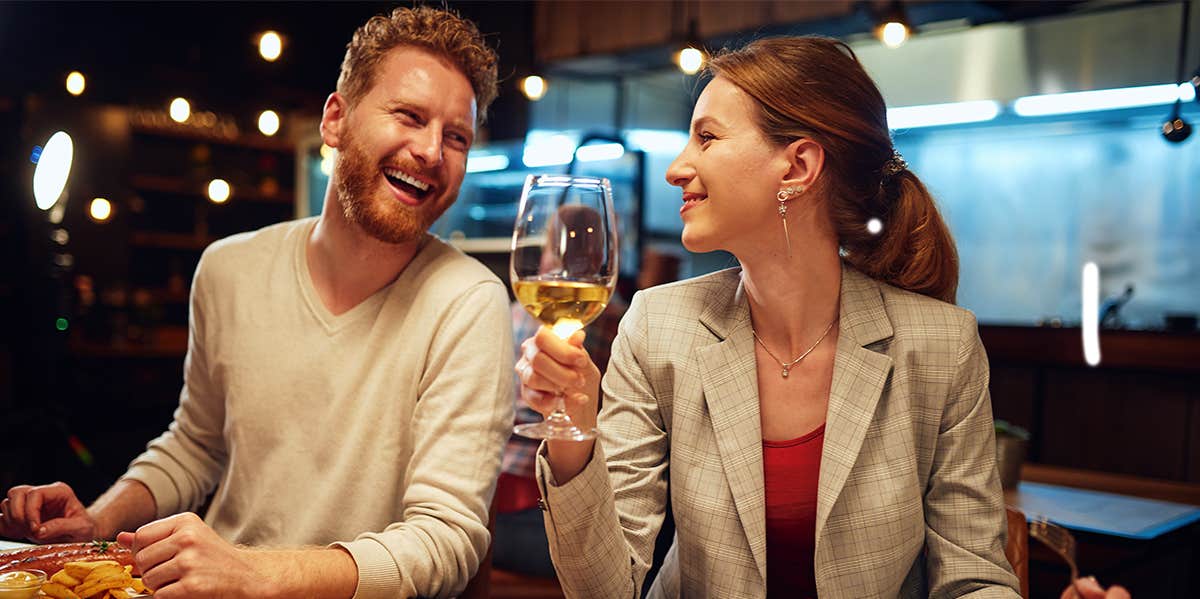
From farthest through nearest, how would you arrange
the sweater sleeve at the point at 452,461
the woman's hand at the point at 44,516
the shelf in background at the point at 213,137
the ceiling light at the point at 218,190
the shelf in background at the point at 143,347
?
the ceiling light at the point at 218,190 → the shelf in background at the point at 213,137 → the shelf in background at the point at 143,347 → the woman's hand at the point at 44,516 → the sweater sleeve at the point at 452,461

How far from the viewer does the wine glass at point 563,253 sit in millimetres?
1048

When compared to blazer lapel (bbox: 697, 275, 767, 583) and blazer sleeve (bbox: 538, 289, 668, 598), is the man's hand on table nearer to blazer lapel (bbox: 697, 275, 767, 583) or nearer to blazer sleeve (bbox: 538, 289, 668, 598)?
blazer sleeve (bbox: 538, 289, 668, 598)

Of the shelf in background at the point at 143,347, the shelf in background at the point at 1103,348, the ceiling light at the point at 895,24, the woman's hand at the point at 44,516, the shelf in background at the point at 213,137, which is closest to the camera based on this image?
the woman's hand at the point at 44,516

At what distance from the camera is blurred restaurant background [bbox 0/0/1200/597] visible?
16.9ft

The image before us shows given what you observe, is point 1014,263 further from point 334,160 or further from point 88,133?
point 88,133

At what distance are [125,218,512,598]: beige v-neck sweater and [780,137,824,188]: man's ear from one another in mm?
500

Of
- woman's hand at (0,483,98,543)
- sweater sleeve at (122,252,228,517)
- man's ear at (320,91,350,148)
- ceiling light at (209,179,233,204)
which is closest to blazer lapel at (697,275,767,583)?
man's ear at (320,91,350,148)

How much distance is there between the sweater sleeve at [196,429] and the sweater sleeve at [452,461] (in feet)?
1.45

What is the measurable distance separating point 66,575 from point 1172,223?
6283mm

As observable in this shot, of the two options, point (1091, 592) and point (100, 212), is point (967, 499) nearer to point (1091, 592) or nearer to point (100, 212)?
point (1091, 592)

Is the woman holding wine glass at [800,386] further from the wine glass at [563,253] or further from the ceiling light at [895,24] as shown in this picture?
the ceiling light at [895,24]

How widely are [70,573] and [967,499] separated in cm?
118

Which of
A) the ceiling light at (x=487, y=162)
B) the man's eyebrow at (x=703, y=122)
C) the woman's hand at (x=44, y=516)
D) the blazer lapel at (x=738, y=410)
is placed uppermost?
the ceiling light at (x=487, y=162)

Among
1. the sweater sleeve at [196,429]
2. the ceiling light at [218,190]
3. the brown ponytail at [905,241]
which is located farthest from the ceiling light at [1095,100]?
the ceiling light at [218,190]
